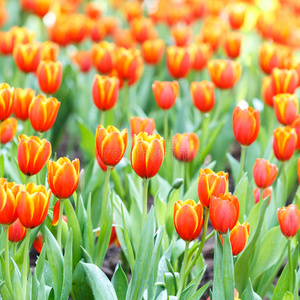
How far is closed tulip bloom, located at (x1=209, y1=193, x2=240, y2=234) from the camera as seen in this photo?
53.2 inches

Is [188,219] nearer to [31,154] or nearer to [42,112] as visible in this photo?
[31,154]

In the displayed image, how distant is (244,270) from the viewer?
5.54 feet

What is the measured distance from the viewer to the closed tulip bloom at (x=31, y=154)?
1471 millimetres

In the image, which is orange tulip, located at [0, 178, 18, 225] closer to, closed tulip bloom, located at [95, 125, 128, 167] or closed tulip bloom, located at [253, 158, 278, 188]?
closed tulip bloom, located at [95, 125, 128, 167]

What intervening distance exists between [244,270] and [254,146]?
88 centimetres

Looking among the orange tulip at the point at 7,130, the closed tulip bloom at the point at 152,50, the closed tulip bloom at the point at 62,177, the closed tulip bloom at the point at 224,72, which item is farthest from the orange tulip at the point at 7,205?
the closed tulip bloom at the point at 152,50

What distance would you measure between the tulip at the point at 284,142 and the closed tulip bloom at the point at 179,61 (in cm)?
93

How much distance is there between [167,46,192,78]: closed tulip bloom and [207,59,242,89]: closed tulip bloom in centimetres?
25

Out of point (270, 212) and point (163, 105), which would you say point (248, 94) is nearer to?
point (163, 105)

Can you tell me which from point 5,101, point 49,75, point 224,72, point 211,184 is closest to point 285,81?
point 224,72

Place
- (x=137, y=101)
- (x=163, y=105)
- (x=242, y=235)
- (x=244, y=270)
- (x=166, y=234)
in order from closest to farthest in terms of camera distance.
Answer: (x=242, y=235) → (x=244, y=270) → (x=166, y=234) → (x=163, y=105) → (x=137, y=101)

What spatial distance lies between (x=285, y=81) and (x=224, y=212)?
1098 millimetres

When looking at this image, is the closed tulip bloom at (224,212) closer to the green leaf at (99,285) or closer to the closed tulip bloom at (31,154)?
the green leaf at (99,285)

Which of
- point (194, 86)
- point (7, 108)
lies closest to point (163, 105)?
point (194, 86)
